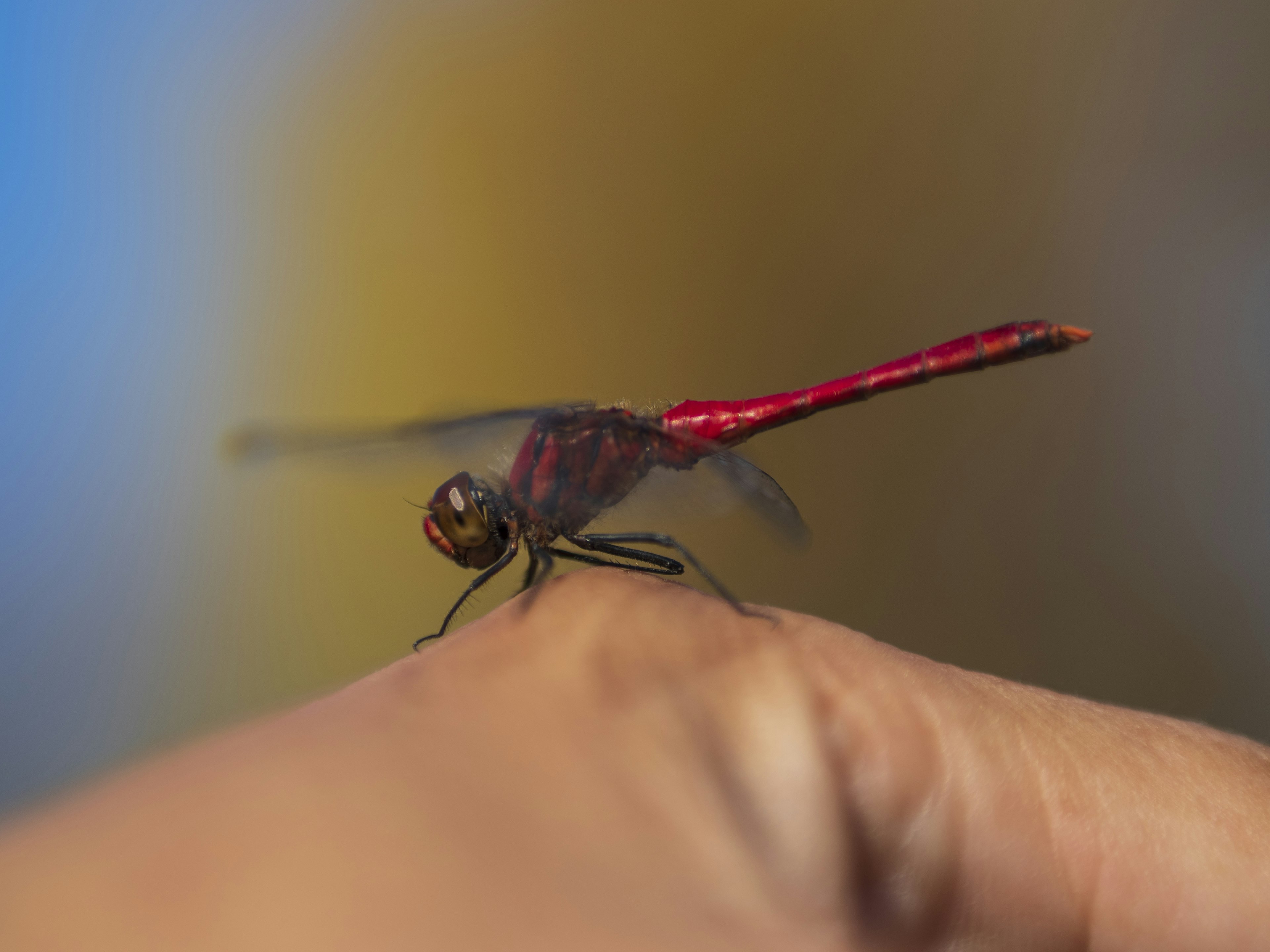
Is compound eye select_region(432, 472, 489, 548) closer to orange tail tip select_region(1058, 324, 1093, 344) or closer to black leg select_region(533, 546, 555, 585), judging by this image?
black leg select_region(533, 546, 555, 585)

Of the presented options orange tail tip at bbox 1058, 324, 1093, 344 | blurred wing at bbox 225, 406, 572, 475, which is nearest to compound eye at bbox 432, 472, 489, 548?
blurred wing at bbox 225, 406, 572, 475

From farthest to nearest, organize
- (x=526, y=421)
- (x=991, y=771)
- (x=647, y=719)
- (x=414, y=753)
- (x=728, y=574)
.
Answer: (x=728, y=574), (x=526, y=421), (x=991, y=771), (x=647, y=719), (x=414, y=753)

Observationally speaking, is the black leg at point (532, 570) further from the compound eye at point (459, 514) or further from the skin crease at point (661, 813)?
the skin crease at point (661, 813)

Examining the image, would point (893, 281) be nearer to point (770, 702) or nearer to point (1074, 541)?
point (1074, 541)

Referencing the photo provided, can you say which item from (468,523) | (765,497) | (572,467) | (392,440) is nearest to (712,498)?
(765,497)

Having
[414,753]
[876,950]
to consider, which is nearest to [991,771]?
[876,950]

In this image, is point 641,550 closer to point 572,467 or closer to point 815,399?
point 572,467
